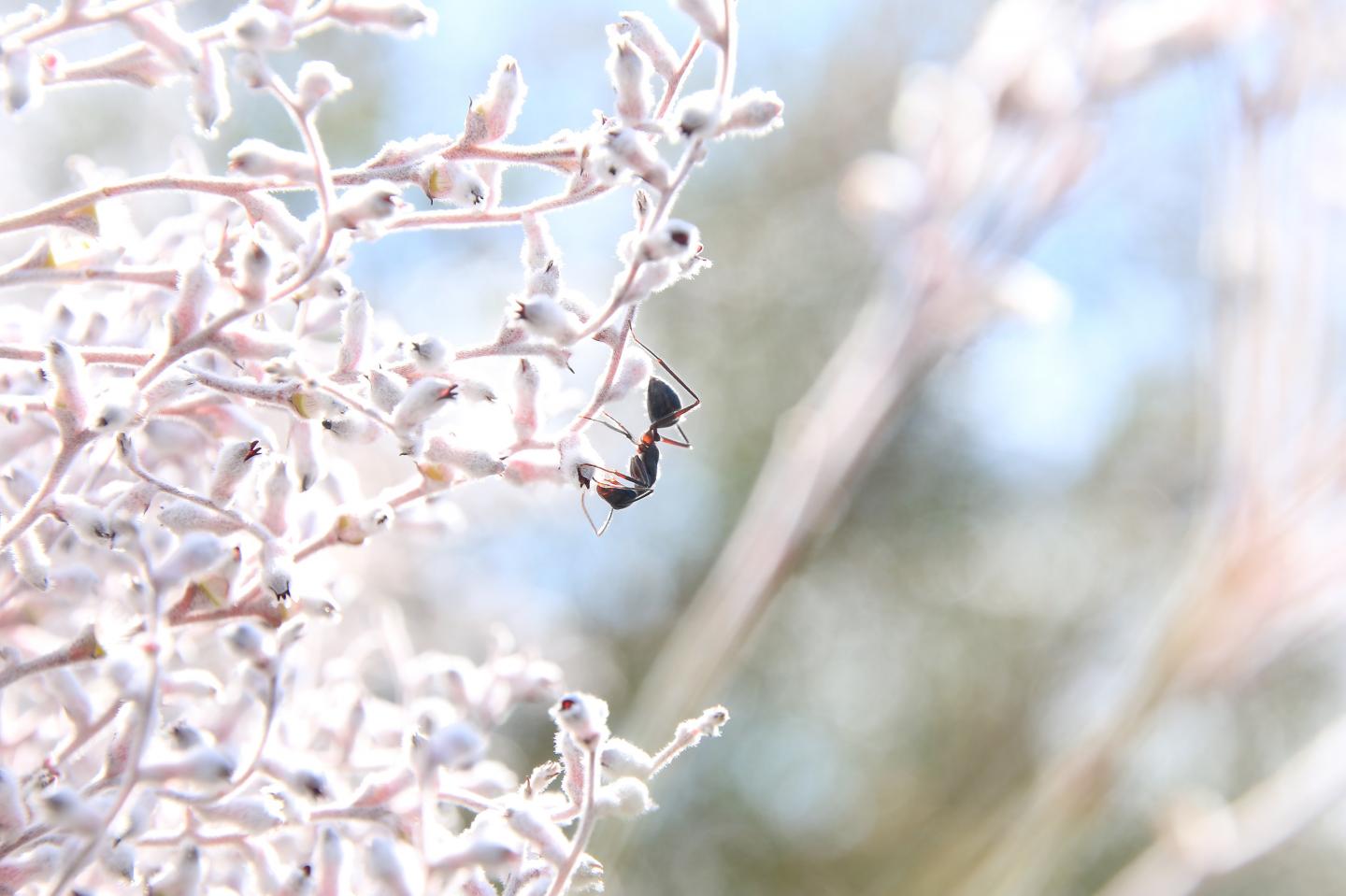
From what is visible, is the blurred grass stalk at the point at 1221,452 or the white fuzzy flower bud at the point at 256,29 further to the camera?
the blurred grass stalk at the point at 1221,452

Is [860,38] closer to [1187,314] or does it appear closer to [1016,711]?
[1187,314]

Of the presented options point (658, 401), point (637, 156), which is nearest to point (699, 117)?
point (637, 156)

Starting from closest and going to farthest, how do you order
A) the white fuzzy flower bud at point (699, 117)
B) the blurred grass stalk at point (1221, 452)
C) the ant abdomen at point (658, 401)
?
the white fuzzy flower bud at point (699, 117), the ant abdomen at point (658, 401), the blurred grass stalk at point (1221, 452)

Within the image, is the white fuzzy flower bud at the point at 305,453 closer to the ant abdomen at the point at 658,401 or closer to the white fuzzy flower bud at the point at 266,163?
the white fuzzy flower bud at the point at 266,163

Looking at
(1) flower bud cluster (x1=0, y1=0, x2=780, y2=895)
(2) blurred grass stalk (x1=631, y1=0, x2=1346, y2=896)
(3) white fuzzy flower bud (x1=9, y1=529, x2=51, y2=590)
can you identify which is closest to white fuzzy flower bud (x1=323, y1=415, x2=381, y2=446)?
(1) flower bud cluster (x1=0, y1=0, x2=780, y2=895)

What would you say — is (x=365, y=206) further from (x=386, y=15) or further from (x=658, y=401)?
(x=658, y=401)

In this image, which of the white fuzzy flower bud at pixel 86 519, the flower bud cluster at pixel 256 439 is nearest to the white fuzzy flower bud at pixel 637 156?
the flower bud cluster at pixel 256 439

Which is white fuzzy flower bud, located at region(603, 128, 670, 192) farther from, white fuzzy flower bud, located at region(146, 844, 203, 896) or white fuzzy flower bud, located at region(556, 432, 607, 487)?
white fuzzy flower bud, located at region(146, 844, 203, 896)
